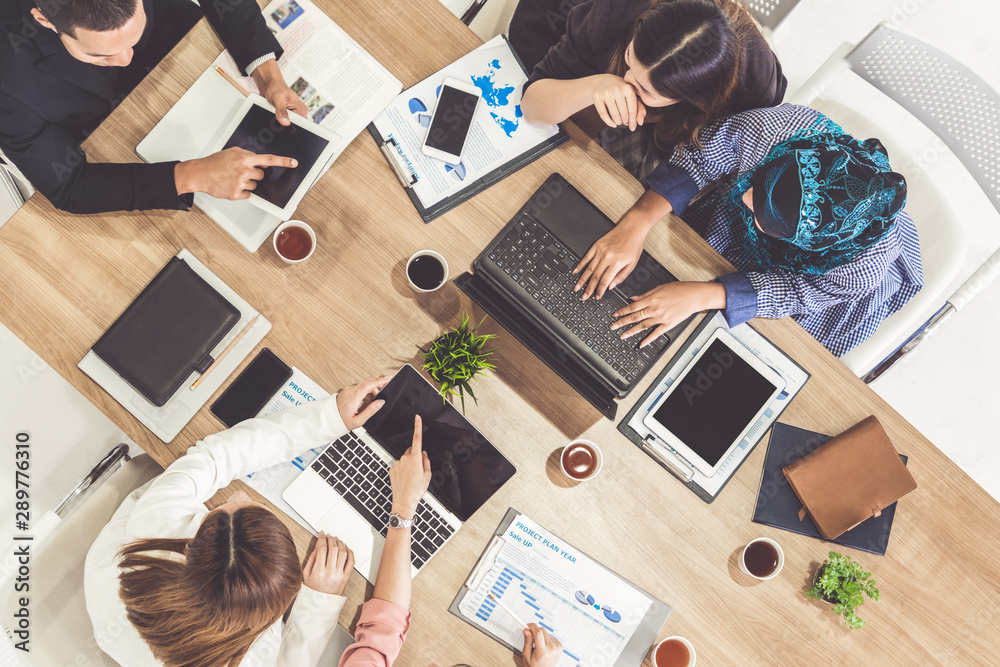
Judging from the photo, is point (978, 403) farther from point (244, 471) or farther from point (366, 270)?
point (244, 471)

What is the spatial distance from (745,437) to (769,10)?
1157mm

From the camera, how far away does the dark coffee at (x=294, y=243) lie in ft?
4.36

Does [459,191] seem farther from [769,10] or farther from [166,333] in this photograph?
[769,10]

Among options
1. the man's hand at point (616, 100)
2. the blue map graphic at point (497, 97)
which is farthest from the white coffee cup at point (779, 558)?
the blue map graphic at point (497, 97)

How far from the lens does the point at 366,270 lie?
4.45 feet

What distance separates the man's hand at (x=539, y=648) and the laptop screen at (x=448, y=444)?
297mm

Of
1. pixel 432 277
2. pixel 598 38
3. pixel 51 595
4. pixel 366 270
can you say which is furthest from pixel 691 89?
pixel 51 595

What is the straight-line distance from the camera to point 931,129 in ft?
4.84

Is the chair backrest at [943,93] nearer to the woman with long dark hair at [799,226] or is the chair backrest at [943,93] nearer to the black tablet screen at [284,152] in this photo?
the woman with long dark hair at [799,226]

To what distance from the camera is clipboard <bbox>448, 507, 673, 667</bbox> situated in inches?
52.1

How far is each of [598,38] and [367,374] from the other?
981 mm

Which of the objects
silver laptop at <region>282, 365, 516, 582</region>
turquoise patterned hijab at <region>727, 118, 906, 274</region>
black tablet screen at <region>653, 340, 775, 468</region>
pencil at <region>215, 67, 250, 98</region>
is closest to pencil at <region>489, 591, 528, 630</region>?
silver laptop at <region>282, 365, 516, 582</region>

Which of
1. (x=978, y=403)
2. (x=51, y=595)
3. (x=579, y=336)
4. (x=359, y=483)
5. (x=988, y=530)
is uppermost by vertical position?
(x=978, y=403)

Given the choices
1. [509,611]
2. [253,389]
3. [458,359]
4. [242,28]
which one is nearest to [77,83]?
[242,28]
